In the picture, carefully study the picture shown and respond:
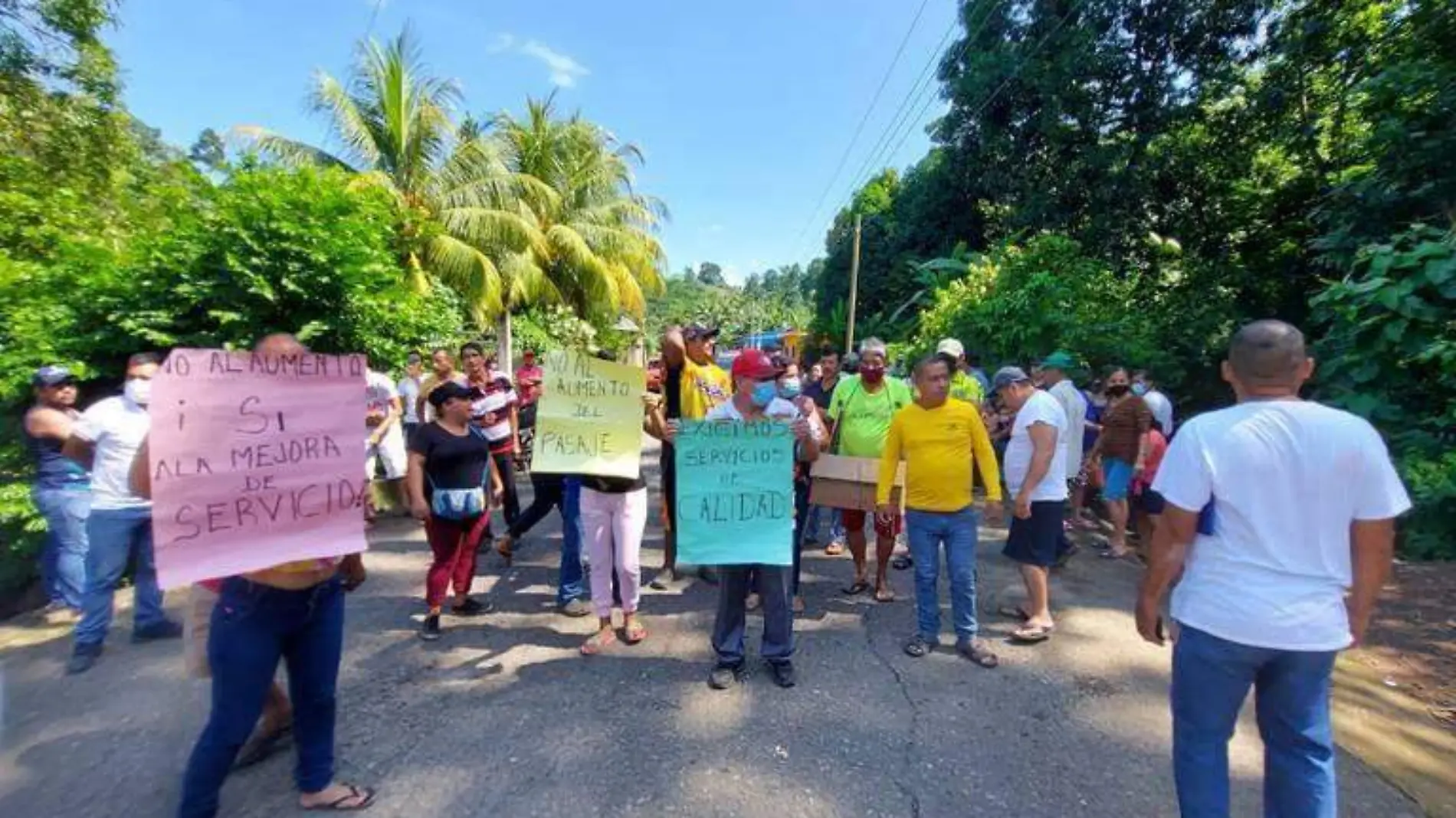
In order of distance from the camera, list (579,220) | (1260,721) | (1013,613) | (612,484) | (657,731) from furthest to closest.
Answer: (579,220)
(1013,613)
(612,484)
(657,731)
(1260,721)

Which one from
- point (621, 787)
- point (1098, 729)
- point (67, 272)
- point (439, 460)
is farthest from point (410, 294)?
point (1098, 729)

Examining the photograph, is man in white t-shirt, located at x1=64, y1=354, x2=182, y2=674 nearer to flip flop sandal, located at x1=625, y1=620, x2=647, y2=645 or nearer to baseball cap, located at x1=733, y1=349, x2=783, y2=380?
flip flop sandal, located at x1=625, y1=620, x2=647, y2=645

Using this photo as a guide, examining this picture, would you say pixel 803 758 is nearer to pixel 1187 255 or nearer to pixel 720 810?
pixel 720 810

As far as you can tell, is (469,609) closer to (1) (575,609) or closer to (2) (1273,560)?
(1) (575,609)

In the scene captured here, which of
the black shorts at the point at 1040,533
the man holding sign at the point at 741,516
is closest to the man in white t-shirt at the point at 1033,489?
the black shorts at the point at 1040,533

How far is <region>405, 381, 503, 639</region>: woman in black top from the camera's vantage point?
159 inches

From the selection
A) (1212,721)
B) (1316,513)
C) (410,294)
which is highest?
(410,294)

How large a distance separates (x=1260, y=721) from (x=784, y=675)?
210 centimetres

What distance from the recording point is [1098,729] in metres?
3.27

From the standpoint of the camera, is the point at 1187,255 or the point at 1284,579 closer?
the point at 1284,579

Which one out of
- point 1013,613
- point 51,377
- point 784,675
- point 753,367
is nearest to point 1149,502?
point 1013,613

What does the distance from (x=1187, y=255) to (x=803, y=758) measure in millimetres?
14969

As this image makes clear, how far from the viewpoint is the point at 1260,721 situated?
7.06 feet

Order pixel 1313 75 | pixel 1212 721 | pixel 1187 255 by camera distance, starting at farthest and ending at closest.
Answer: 1. pixel 1187 255
2. pixel 1313 75
3. pixel 1212 721
